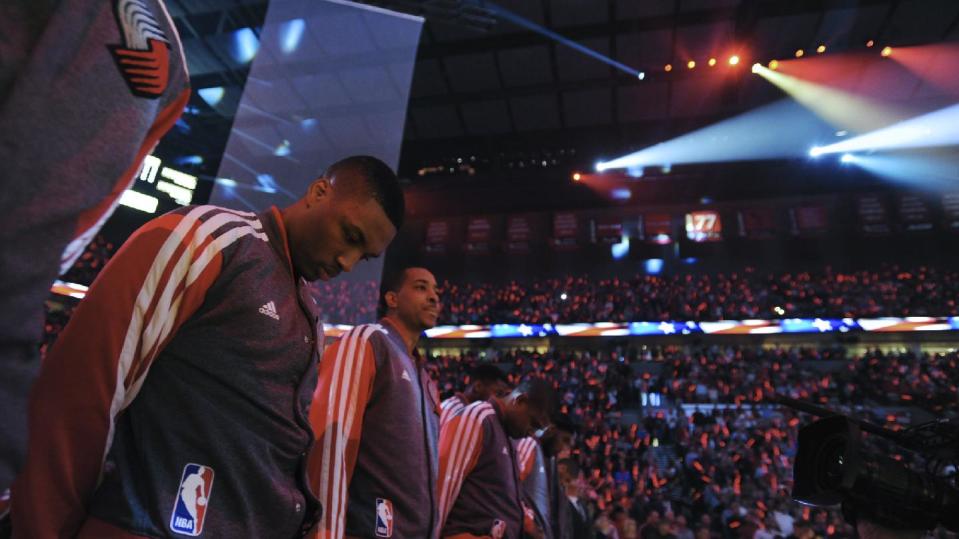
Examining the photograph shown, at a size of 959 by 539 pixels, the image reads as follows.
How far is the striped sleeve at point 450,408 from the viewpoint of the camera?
3199mm

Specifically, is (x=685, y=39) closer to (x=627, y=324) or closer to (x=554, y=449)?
(x=627, y=324)

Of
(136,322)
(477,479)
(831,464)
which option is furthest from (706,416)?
(136,322)

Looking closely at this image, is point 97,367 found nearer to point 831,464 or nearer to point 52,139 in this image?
point 52,139

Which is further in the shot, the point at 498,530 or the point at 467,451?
the point at 467,451

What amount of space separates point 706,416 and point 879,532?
13.0 metres

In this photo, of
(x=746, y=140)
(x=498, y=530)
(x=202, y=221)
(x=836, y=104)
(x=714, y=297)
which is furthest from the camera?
(x=714, y=297)

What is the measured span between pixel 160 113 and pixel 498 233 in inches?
869

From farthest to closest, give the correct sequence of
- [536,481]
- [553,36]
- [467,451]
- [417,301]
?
[553,36], [536,481], [467,451], [417,301]

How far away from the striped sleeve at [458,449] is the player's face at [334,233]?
1743 millimetres

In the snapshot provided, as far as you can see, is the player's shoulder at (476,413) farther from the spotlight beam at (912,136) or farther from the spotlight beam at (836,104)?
the spotlight beam at (912,136)

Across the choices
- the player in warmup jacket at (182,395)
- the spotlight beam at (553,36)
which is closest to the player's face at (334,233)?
the player in warmup jacket at (182,395)

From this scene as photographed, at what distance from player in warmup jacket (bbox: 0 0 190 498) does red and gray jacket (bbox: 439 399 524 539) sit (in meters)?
2.55

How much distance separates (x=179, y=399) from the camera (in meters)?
1.03

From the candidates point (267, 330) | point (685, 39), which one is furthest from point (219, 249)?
point (685, 39)
